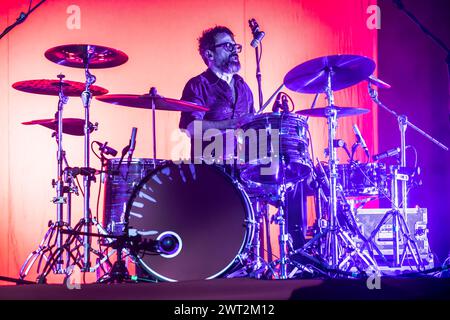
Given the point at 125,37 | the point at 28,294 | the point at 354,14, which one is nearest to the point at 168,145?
the point at 125,37

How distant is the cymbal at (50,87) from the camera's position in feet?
13.4

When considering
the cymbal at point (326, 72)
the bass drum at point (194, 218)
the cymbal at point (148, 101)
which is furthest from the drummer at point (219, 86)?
the bass drum at point (194, 218)

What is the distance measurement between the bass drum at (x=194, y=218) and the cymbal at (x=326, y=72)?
98cm

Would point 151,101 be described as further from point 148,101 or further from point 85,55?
point 85,55

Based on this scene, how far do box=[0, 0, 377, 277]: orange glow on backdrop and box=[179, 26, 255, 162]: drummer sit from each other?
1.01 metres

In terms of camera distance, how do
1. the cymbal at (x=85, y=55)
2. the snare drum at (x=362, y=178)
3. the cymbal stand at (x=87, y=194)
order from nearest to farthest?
the cymbal stand at (x=87, y=194), the cymbal at (x=85, y=55), the snare drum at (x=362, y=178)

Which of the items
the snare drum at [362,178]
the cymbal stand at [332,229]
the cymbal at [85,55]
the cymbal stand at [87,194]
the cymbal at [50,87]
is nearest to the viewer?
the cymbal stand at [332,229]

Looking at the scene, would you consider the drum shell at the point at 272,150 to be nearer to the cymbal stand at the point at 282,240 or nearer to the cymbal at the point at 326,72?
the cymbal stand at the point at 282,240

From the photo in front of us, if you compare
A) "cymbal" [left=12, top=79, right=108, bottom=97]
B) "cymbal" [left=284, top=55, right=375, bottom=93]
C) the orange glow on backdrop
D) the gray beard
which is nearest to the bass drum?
"cymbal" [left=284, top=55, right=375, bottom=93]

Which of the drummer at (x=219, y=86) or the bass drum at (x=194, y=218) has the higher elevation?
the drummer at (x=219, y=86)

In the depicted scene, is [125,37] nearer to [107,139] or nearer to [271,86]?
[107,139]

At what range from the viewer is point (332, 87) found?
383 cm

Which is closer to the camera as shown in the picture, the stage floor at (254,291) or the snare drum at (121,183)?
the stage floor at (254,291)
